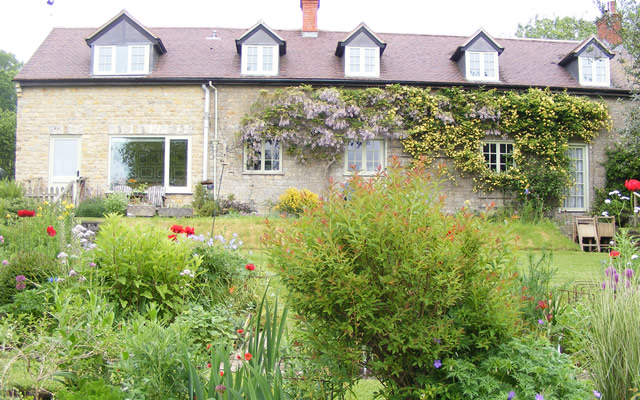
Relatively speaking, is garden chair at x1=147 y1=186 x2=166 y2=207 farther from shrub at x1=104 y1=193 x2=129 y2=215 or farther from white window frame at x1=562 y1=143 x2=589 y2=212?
white window frame at x1=562 y1=143 x2=589 y2=212

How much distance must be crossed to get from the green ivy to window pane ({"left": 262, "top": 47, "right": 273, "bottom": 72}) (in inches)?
40.1

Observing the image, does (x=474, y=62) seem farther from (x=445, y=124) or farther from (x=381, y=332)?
(x=381, y=332)

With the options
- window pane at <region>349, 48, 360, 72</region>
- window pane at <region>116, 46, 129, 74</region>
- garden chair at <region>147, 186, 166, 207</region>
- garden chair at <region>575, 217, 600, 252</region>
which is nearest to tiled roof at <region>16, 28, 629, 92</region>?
window pane at <region>349, 48, 360, 72</region>

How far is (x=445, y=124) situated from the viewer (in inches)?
569

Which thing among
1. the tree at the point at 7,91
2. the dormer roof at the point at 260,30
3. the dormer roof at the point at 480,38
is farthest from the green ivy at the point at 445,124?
the tree at the point at 7,91

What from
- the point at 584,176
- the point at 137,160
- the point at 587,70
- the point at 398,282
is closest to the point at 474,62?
the point at 587,70

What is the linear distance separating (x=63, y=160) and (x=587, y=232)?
49.0 ft

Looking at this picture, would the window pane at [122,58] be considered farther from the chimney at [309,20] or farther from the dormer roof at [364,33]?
the dormer roof at [364,33]

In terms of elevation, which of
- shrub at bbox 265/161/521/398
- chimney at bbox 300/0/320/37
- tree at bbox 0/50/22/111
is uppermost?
tree at bbox 0/50/22/111

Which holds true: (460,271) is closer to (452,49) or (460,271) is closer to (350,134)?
(350,134)

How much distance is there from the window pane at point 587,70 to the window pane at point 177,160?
43.5 feet

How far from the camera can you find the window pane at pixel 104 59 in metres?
14.9

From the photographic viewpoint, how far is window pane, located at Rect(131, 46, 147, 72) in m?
14.9

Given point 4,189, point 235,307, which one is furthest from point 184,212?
point 235,307
